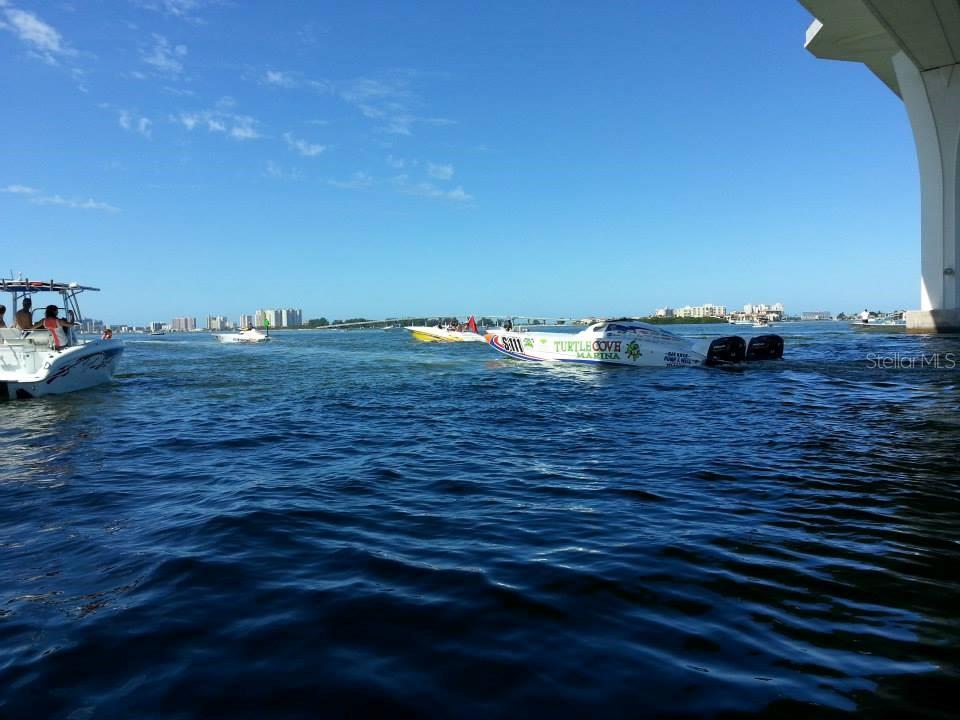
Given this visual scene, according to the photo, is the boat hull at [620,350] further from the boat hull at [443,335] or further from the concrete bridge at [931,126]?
the boat hull at [443,335]

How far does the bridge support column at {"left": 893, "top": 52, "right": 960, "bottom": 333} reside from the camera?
36812 millimetres

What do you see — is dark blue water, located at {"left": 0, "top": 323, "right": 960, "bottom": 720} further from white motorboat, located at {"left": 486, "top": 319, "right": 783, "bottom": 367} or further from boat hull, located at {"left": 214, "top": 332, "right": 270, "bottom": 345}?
boat hull, located at {"left": 214, "top": 332, "right": 270, "bottom": 345}

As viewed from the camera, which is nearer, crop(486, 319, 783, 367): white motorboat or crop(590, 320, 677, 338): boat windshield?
crop(486, 319, 783, 367): white motorboat

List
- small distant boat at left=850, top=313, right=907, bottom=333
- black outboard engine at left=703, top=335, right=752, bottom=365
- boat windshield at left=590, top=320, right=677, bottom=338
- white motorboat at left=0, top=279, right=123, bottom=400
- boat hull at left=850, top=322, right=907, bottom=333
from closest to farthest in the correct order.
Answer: white motorboat at left=0, top=279, right=123, bottom=400 < black outboard engine at left=703, top=335, right=752, bottom=365 < boat windshield at left=590, top=320, right=677, bottom=338 < boat hull at left=850, top=322, right=907, bottom=333 < small distant boat at left=850, top=313, right=907, bottom=333

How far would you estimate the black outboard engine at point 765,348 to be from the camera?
24464mm

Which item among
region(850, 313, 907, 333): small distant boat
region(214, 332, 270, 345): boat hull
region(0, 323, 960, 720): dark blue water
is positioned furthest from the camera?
region(214, 332, 270, 345): boat hull

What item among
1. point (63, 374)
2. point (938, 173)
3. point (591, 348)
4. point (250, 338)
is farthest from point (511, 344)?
point (250, 338)

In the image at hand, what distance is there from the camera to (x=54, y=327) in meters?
15.8

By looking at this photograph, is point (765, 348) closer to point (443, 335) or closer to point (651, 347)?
point (651, 347)

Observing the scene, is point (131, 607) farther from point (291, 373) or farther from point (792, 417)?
point (291, 373)

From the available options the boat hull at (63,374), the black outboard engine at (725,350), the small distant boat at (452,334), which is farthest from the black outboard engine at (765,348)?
the small distant boat at (452,334)

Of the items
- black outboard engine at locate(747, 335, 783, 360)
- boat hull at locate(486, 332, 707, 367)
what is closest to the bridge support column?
black outboard engine at locate(747, 335, 783, 360)

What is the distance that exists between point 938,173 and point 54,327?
164ft

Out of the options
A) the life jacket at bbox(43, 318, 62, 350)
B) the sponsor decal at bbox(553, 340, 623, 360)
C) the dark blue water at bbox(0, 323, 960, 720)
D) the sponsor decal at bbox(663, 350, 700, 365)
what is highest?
the life jacket at bbox(43, 318, 62, 350)
